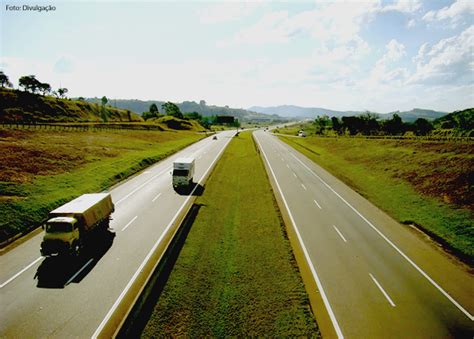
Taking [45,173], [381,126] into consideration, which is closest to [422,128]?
[381,126]

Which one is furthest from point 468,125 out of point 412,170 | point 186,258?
point 186,258

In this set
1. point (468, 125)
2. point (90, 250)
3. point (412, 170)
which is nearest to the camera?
point (90, 250)

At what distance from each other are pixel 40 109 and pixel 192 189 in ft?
406

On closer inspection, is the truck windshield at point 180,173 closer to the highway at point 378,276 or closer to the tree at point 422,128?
the highway at point 378,276

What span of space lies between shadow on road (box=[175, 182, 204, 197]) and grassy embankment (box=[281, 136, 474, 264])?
20257mm

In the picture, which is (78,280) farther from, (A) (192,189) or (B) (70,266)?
(A) (192,189)

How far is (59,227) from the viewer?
17.8 m

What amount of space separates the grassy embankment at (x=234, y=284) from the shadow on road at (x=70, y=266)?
5.65m

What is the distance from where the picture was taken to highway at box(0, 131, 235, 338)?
13258 mm

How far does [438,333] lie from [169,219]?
791 inches

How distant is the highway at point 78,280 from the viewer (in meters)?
13.3

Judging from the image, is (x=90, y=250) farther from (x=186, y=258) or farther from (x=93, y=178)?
(x=93, y=178)

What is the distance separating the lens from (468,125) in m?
62.8

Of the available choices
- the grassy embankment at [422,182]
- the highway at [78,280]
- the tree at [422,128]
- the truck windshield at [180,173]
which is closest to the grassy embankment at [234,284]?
the highway at [78,280]
